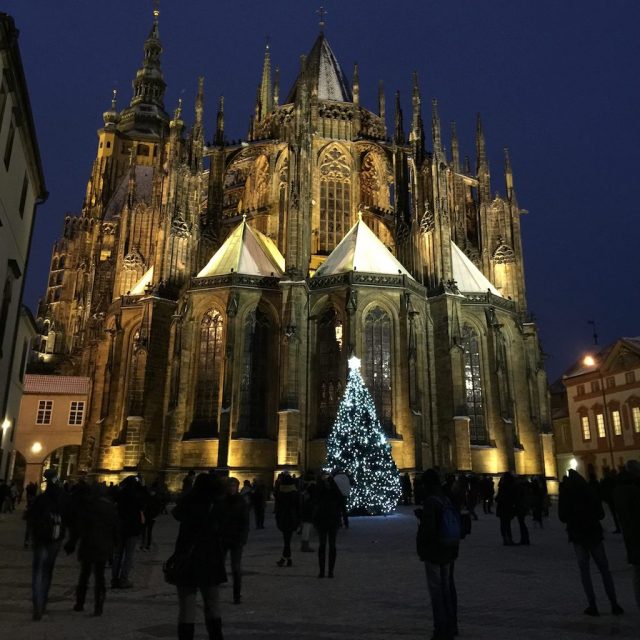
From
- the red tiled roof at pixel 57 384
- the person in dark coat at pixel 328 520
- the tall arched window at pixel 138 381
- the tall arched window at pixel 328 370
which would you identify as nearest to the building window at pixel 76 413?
the red tiled roof at pixel 57 384

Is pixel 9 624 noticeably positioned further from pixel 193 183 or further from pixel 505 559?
pixel 193 183

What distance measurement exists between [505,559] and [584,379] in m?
36.0

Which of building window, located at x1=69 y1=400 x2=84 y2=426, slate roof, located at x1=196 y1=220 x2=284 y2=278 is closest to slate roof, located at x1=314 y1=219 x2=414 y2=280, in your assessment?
slate roof, located at x1=196 y1=220 x2=284 y2=278

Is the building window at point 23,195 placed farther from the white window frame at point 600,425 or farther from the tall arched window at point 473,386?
the white window frame at point 600,425

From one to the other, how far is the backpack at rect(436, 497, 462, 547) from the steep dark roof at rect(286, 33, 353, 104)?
40.1m

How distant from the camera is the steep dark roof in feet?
143

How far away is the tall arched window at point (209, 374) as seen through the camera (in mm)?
30531

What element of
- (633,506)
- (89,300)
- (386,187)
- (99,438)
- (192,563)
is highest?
(386,187)

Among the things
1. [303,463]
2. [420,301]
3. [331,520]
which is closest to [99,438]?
[303,463]

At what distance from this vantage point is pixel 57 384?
131 ft

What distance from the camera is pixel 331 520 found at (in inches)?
387

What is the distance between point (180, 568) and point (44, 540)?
3.16 meters

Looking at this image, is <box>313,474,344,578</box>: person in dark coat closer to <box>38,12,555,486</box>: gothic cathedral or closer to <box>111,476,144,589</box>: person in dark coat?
<box>111,476,144,589</box>: person in dark coat

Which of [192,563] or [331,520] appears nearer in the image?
[192,563]
